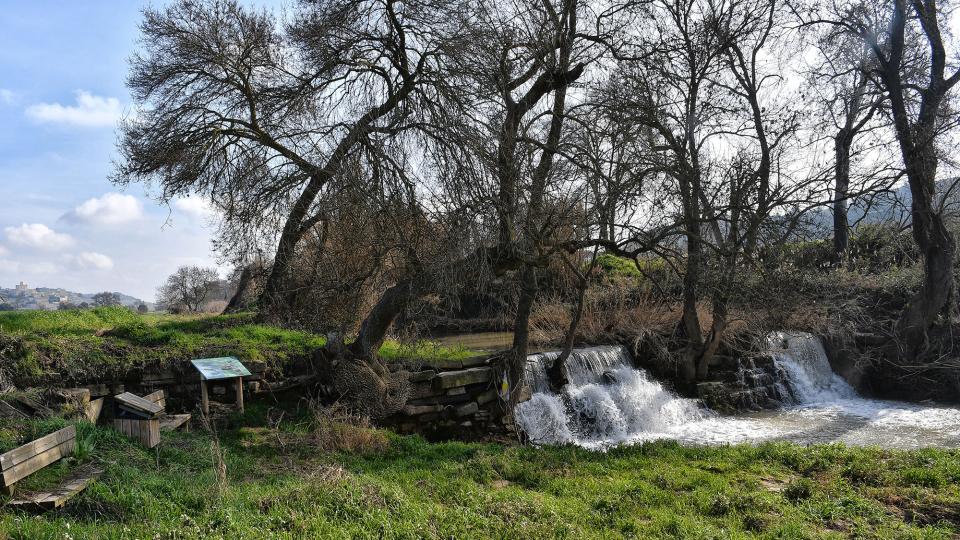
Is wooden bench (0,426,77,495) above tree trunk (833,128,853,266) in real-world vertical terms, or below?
below

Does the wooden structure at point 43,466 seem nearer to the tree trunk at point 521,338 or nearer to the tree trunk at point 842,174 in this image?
the tree trunk at point 521,338

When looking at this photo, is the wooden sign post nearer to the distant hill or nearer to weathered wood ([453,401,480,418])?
weathered wood ([453,401,480,418])

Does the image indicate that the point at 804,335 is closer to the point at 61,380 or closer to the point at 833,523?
the point at 833,523

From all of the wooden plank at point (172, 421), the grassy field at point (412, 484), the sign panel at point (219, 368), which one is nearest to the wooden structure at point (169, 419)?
the wooden plank at point (172, 421)

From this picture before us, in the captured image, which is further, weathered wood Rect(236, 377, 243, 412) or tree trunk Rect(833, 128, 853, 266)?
tree trunk Rect(833, 128, 853, 266)

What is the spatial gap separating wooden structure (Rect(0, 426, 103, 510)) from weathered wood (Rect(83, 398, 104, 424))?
1.41 metres

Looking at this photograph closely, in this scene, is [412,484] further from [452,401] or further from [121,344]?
[121,344]

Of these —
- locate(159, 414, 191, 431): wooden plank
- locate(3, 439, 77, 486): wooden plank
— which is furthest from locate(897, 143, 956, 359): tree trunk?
locate(3, 439, 77, 486): wooden plank

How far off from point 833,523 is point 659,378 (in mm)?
8157

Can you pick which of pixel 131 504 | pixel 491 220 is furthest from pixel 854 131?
pixel 131 504

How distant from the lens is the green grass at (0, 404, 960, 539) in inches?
167

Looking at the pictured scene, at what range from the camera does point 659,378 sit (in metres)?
13.2

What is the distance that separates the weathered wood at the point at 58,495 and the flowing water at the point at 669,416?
6398 millimetres

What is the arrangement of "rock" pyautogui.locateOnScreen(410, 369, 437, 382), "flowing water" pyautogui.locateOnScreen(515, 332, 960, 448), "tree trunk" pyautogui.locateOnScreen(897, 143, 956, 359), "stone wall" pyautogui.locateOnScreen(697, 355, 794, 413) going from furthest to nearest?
"stone wall" pyautogui.locateOnScreen(697, 355, 794, 413) < "tree trunk" pyautogui.locateOnScreen(897, 143, 956, 359) < "flowing water" pyautogui.locateOnScreen(515, 332, 960, 448) < "rock" pyautogui.locateOnScreen(410, 369, 437, 382)
